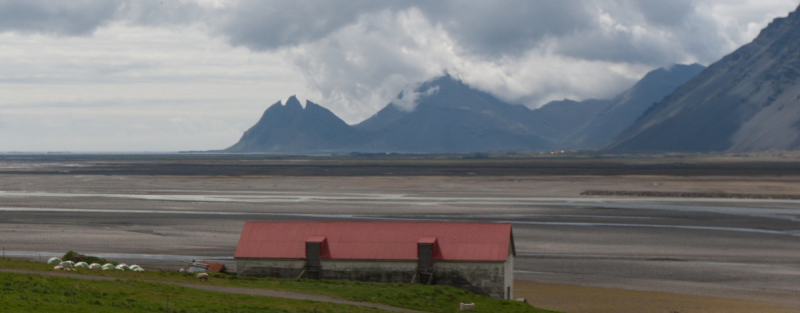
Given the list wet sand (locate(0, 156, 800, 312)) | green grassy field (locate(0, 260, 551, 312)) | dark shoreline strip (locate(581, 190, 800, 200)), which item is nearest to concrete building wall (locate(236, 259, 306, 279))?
green grassy field (locate(0, 260, 551, 312))

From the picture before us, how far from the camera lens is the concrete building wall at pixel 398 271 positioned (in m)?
34.9

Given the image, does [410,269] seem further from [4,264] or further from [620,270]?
[4,264]

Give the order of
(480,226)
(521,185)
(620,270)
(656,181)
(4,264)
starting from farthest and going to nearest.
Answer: (656,181) → (521,185) → (620,270) → (480,226) → (4,264)

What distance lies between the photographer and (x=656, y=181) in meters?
120

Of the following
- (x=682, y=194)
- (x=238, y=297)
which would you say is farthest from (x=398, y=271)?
(x=682, y=194)

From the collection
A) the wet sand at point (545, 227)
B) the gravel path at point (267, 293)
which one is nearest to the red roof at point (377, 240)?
the wet sand at point (545, 227)

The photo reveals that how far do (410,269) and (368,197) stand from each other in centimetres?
5476

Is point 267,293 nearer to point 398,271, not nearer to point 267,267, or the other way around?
point 267,267

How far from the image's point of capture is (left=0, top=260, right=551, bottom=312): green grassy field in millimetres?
26261

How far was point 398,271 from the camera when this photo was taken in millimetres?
35719

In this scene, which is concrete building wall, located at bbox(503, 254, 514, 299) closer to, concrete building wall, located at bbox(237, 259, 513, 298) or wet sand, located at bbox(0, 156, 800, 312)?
concrete building wall, located at bbox(237, 259, 513, 298)

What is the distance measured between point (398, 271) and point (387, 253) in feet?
3.10

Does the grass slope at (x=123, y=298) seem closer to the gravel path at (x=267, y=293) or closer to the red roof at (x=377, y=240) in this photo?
the gravel path at (x=267, y=293)

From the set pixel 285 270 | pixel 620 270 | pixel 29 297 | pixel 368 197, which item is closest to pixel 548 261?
pixel 620 270
